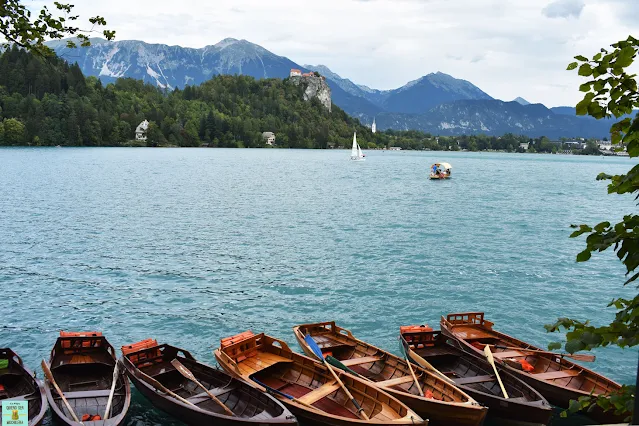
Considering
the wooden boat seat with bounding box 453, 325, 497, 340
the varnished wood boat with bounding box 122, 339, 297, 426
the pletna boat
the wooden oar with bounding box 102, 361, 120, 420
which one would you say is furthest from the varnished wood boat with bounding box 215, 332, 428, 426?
the pletna boat

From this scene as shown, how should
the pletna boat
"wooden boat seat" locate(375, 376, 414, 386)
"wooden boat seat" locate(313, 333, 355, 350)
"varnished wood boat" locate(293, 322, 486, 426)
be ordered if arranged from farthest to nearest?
the pletna boat, "wooden boat seat" locate(313, 333, 355, 350), "wooden boat seat" locate(375, 376, 414, 386), "varnished wood boat" locate(293, 322, 486, 426)

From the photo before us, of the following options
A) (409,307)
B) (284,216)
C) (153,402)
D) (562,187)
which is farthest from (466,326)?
(562,187)

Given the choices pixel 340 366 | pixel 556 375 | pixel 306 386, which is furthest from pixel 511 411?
pixel 306 386

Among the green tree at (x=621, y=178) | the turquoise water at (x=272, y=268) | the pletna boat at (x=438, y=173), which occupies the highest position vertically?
the green tree at (x=621, y=178)

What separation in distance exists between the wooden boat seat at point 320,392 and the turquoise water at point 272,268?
6341mm

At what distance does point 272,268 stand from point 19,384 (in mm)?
23185

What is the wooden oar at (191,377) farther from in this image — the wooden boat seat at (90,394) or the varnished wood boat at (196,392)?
the wooden boat seat at (90,394)

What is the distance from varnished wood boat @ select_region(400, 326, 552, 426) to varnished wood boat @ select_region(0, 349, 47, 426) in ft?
45.5

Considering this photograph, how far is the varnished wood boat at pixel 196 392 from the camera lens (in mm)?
16234

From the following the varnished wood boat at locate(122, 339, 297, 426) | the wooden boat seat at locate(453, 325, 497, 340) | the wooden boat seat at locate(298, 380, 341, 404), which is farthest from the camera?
the wooden boat seat at locate(453, 325, 497, 340)

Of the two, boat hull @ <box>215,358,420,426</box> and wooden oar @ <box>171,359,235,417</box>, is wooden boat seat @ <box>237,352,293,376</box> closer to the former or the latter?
wooden oar @ <box>171,359,235,417</box>

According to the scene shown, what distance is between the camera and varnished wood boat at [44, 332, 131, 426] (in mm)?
16828

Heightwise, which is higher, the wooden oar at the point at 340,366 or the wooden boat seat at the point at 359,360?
the wooden oar at the point at 340,366

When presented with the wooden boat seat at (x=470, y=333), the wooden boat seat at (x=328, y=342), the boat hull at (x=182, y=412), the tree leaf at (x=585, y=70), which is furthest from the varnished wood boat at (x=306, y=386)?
the tree leaf at (x=585, y=70)
